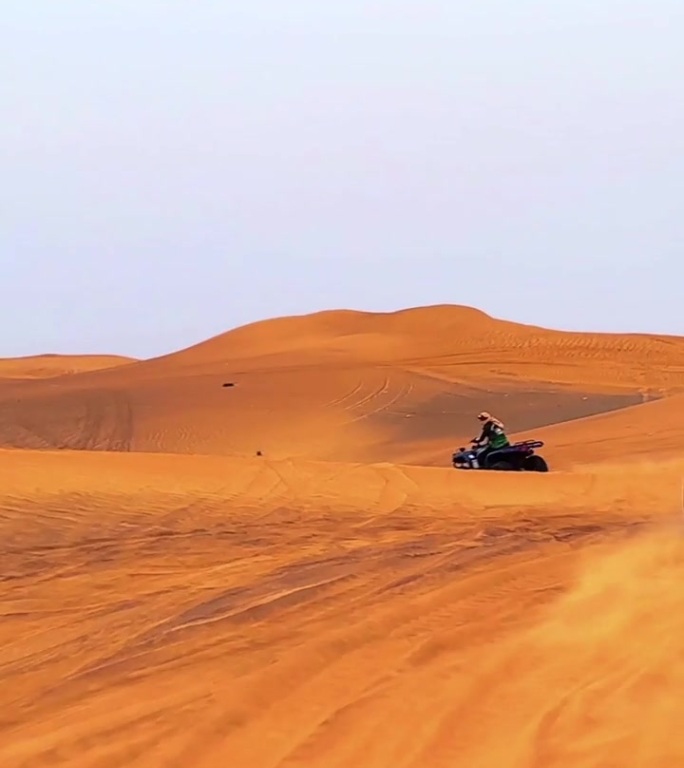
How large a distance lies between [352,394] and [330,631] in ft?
96.7

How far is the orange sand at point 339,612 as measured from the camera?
545 cm

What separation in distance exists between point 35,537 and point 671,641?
6.09m

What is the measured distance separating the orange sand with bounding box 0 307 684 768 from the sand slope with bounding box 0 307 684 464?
10296 mm

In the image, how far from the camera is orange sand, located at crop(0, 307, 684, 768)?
5.45 meters

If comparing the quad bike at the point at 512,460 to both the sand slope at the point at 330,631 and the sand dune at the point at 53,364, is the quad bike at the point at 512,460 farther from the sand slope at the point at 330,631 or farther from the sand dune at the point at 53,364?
the sand dune at the point at 53,364

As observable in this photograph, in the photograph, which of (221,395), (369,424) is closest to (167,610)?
(369,424)

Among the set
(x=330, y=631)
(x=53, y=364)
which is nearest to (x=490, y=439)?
(x=330, y=631)

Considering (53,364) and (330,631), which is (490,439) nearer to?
(330,631)

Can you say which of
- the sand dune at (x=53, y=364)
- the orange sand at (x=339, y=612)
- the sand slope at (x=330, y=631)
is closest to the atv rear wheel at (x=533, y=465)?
the orange sand at (x=339, y=612)

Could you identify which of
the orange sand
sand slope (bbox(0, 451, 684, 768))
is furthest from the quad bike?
sand slope (bbox(0, 451, 684, 768))

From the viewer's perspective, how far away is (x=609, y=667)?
6.46 metres

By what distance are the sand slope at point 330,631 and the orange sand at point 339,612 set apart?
19 mm

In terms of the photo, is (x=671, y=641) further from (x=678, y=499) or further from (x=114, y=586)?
(x=678, y=499)

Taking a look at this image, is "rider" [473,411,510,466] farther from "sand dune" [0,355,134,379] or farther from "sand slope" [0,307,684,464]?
"sand dune" [0,355,134,379]
